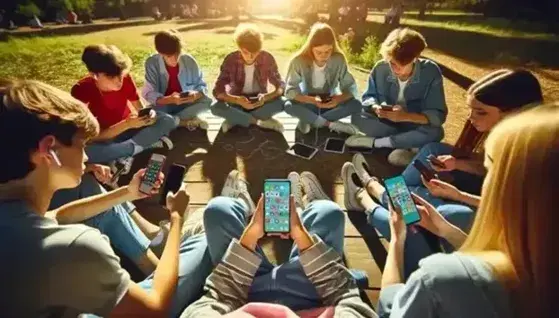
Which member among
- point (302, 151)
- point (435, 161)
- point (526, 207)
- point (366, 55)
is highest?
point (526, 207)

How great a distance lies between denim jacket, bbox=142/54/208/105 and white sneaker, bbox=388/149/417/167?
6.12 feet

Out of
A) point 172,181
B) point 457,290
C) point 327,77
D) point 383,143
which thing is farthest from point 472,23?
point 457,290

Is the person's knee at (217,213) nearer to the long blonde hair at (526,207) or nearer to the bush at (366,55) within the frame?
the long blonde hair at (526,207)

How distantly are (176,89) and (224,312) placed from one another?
3001mm

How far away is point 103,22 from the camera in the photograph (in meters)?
9.88

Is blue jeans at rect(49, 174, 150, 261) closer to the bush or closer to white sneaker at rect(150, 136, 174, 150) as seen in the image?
white sneaker at rect(150, 136, 174, 150)

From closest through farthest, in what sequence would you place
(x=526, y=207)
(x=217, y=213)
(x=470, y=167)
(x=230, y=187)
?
1. (x=526, y=207)
2. (x=217, y=213)
3. (x=470, y=167)
4. (x=230, y=187)

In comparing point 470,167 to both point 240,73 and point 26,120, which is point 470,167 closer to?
point 240,73

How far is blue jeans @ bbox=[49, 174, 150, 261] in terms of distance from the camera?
2.57m


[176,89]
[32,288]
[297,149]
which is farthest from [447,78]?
[32,288]

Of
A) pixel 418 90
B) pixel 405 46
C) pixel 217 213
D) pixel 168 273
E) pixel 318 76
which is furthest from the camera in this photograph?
pixel 318 76

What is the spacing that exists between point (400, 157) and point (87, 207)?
259 cm

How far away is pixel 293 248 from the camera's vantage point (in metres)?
2.29

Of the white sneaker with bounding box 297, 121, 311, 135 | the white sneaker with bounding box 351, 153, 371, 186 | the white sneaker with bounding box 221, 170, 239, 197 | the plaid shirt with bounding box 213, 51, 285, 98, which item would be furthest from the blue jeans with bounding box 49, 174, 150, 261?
the white sneaker with bounding box 297, 121, 311, 135
